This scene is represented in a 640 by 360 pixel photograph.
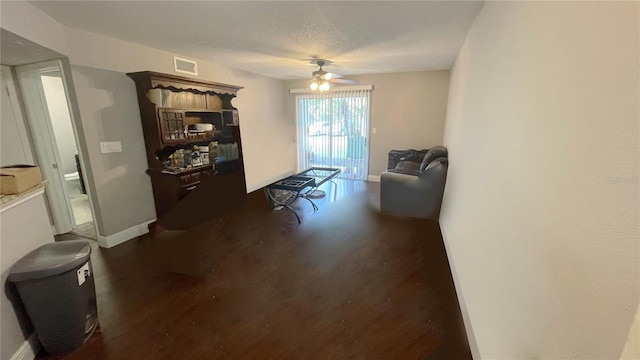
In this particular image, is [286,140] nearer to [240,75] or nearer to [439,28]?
[240,75]

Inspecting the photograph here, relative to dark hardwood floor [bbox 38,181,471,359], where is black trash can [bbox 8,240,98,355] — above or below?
above

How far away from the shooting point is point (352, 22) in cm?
247

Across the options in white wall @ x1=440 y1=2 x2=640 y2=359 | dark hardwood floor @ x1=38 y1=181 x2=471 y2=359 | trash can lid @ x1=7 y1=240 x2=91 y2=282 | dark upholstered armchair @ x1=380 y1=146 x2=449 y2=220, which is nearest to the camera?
white wall @ x1=440 y1=2 x2=640 y2=359

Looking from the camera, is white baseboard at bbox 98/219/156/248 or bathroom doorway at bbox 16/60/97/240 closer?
bathroom doorway at bbox 16/60/97/240

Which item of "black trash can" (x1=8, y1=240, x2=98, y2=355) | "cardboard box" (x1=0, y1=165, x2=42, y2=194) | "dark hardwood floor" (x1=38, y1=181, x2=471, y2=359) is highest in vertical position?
"cardboard box" (x1=0, y1=165, x2=42, y2=194)

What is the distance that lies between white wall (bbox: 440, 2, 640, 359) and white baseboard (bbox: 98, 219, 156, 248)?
3707 mm

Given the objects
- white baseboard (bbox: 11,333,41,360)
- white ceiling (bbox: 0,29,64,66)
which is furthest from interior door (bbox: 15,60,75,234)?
white baseboard (bbox: 11,333,41,360)

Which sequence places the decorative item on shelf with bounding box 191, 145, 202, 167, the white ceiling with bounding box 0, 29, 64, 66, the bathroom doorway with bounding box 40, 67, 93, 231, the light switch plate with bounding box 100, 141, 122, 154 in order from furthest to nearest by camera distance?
the bathroom doorway with bounding box 40, 67, 93, 231 < the decorative item on shelf with bounding box 191, 145, 202, 167 < the light switch plate with bounding box 100, 141, 122, 154 < the white ceiling with bounding box 0, 29, 64, 66

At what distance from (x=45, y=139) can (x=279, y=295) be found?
347 centimetres

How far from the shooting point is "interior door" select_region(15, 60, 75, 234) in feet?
9.75

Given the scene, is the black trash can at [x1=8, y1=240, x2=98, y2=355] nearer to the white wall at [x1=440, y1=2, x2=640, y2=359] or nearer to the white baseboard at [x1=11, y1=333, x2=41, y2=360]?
the white baseboard at [x1=11, y1=333, x2=41, y2=360]

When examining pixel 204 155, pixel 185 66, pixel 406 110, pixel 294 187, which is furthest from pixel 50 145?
pixel 406 110

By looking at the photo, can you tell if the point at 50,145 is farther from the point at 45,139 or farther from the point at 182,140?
the point at 182,140

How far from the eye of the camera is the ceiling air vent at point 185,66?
3.61m
